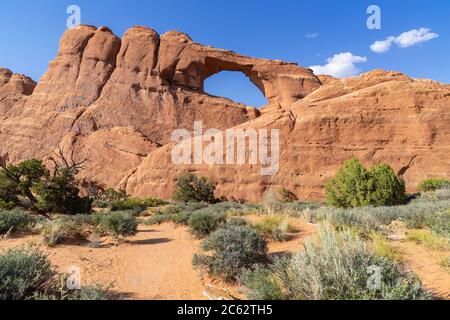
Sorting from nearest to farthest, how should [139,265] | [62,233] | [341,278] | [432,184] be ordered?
1. [341,278]
2. [139,265]
3. [62,233]
4. [432,184]

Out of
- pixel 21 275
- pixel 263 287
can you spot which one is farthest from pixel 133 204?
pixel 263 287

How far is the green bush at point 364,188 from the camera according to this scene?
15.6 metres

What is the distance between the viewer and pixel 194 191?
2486cm

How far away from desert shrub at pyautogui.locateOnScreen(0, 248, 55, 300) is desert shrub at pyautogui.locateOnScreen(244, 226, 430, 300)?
308 centimetres

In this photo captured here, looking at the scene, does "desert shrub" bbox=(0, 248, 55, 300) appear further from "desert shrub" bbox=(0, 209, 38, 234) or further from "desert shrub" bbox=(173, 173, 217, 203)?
"desert shrub" bbox=(173, 173, 217, 203)

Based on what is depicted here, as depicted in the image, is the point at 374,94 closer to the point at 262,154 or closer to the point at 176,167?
the point at 262,154

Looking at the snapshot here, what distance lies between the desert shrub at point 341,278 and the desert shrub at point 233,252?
3.85 ft

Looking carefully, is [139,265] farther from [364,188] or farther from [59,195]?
[364,188]

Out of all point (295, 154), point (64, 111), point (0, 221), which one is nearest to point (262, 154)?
point (295, 154)

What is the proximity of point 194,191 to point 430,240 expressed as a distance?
66.3 feet

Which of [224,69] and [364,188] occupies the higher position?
[224,69]

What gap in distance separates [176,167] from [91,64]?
80.4 ft

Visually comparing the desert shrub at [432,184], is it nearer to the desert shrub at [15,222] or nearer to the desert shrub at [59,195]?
the desert shrub at [59,195]

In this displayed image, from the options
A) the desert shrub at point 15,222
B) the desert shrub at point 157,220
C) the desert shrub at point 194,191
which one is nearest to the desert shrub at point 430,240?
the desert shrub at point 157,220
